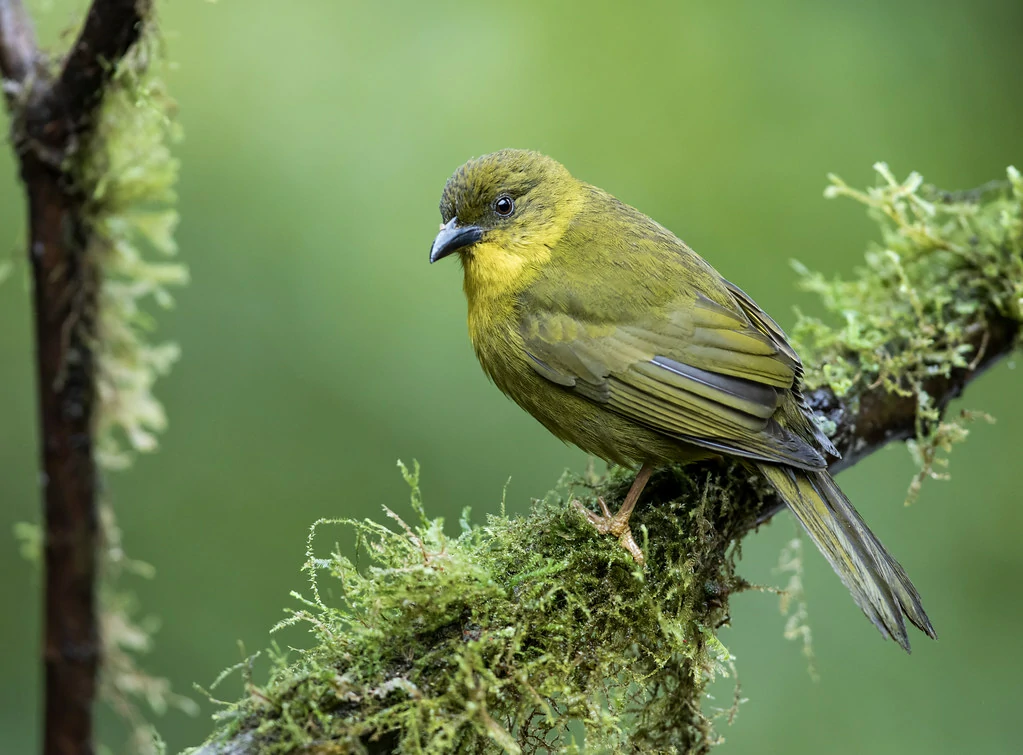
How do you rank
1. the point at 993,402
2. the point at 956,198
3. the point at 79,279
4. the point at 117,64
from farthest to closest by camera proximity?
the point at 993,402 < the point at 956,198 < the point at 117,64 < the point at 79,279

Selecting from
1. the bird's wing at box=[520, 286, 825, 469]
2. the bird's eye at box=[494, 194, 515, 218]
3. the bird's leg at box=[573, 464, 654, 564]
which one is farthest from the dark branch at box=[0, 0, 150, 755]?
the bird's eye at box=[494, 194, 515, 218]

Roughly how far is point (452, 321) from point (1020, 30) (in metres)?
4.13

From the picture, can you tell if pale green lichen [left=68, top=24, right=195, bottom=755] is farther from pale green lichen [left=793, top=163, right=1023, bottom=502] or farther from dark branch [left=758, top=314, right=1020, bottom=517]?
pale green lichen [left=793, top=163, right=1023, bottom=502]

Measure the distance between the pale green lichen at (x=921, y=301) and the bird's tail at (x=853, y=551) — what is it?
523 mm

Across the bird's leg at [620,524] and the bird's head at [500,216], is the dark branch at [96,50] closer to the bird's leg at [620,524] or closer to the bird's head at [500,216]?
the bird's leg at [620,524]

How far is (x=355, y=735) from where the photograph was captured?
1.86 m

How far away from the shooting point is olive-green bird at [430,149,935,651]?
9.09ft

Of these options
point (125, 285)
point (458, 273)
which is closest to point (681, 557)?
point (125, 285)

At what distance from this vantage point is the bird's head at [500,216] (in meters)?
3.39

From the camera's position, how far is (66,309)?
5.00 ft

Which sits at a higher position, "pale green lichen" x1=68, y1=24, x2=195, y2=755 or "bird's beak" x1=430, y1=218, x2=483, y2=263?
"bird's beak" x1=430, y1=218, x2=483, y2=263

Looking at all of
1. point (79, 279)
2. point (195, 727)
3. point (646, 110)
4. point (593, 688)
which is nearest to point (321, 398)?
point (195, 727)

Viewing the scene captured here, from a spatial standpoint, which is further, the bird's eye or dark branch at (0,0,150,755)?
the bird's eye

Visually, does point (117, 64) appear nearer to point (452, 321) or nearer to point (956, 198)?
point (956, 198)
